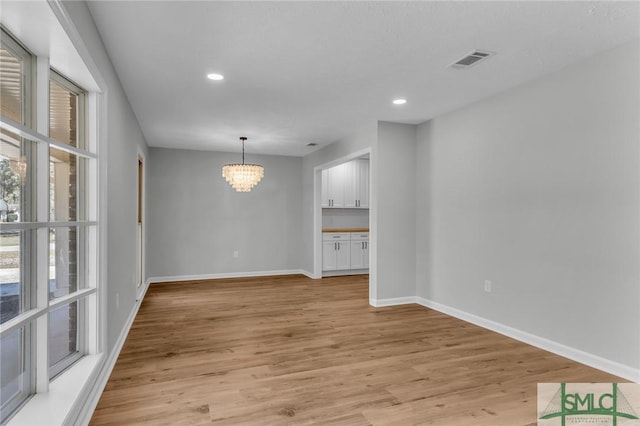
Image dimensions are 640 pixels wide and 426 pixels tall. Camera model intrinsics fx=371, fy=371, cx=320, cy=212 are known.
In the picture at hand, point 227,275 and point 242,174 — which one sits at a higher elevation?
point 242,174

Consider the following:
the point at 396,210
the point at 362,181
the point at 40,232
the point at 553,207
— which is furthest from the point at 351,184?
the point at 40,232

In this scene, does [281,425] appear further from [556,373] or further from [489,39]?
[489,39]

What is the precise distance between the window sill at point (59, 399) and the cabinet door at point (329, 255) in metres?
5.01

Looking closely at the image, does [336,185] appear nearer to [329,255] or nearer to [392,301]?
[329,255]

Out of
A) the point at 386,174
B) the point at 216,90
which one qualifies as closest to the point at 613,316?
the point at 386,174

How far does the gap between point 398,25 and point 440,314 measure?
3.29 metres

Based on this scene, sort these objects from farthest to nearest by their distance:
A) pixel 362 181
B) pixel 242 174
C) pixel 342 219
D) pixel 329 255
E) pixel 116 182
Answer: pixel 342 219 < pixel 362 181 < pixel 329 255 < pixel 242 174 < pixel 116 182

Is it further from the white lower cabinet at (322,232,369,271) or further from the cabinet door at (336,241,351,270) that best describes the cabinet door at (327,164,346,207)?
the cabinet door at (336,241,351,270)

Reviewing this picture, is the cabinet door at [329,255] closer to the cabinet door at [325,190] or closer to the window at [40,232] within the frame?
the cabinet door at [325,190]

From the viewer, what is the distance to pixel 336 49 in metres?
2.73

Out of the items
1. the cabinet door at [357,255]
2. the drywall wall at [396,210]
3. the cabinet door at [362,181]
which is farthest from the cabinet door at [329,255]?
the drywall wall at [396,210]

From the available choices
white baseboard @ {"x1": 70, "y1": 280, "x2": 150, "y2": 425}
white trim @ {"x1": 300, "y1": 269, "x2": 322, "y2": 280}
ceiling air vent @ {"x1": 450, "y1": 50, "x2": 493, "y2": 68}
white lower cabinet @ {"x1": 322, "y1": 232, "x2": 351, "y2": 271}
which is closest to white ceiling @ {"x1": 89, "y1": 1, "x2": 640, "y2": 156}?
ceiling air vent @ {"x1": 450, "y1": 50, "x2": 493, "y2": 68}

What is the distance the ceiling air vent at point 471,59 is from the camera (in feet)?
9.18

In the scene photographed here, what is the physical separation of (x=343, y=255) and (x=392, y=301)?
8.30ft
